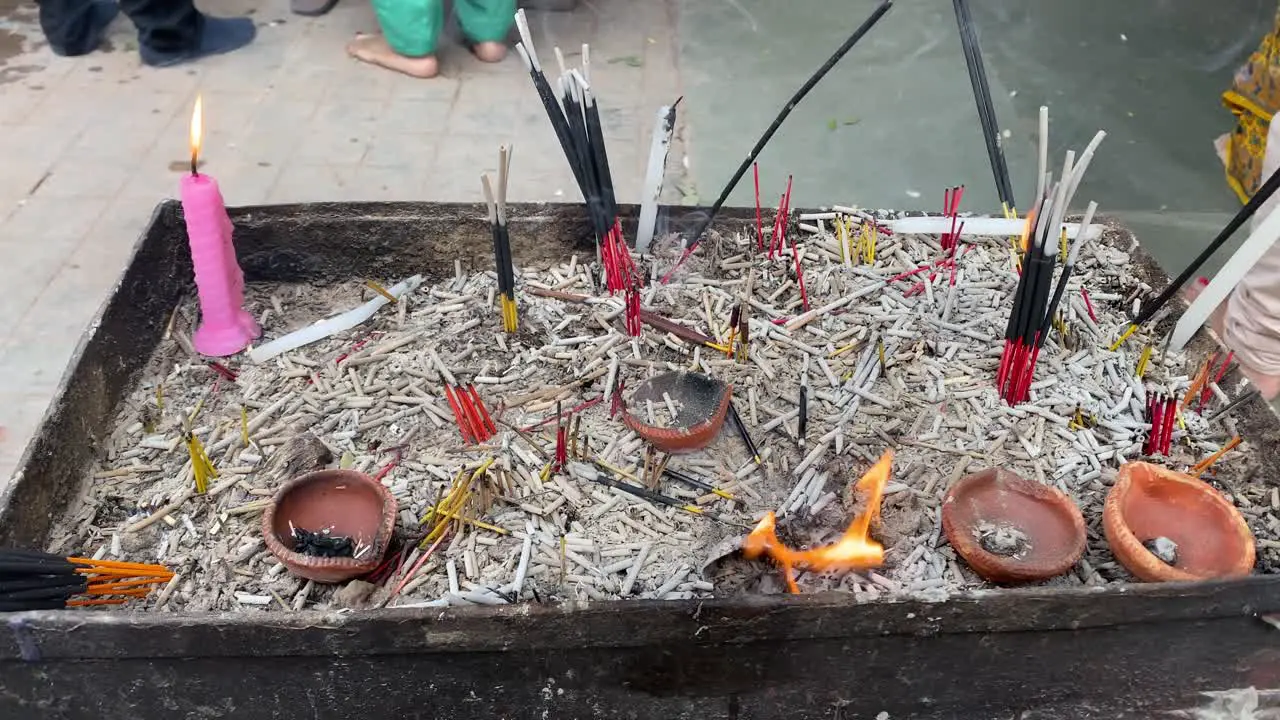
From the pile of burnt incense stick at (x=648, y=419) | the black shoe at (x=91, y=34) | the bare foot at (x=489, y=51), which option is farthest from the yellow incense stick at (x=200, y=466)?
the black shoe at (x=91, y=34)

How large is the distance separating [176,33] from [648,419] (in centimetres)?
419

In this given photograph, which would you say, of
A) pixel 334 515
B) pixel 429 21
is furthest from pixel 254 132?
pixel 334 515

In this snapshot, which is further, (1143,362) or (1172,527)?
(1143,362)

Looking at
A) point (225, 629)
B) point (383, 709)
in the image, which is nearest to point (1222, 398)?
point (383, 709)

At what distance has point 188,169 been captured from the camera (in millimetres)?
4398

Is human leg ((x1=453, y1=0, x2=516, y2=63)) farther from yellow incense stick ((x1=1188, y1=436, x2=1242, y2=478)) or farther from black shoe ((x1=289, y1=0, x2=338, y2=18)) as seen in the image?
yellow incense stick ((x1=1188, y1=436, x2=1242, y2=478))

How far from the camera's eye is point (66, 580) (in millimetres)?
1896

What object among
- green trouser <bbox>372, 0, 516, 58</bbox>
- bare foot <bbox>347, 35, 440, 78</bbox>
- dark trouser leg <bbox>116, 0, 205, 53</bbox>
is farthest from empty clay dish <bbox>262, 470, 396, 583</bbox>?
dark trouser leg <bbox>116, 0, 205, 53</bbox>

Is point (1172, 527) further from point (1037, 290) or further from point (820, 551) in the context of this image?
point (820, 551)

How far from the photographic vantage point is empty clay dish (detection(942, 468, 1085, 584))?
2.05m

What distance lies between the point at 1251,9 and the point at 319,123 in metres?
5.78

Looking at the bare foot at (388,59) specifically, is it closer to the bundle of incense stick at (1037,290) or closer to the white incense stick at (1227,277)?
the bundle of incense stick at (1037,290)

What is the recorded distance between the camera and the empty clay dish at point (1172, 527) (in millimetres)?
2045

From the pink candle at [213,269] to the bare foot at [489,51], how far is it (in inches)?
116
